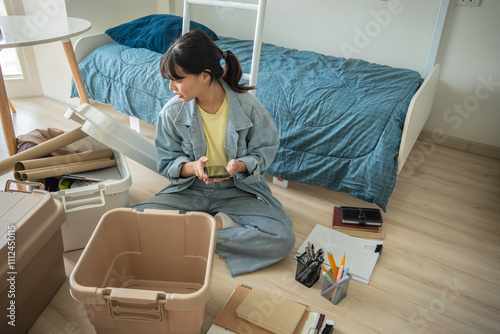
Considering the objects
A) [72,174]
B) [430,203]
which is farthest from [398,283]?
[72,174]

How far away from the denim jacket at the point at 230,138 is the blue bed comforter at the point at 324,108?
1.09 ft

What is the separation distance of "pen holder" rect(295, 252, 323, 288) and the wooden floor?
24mm

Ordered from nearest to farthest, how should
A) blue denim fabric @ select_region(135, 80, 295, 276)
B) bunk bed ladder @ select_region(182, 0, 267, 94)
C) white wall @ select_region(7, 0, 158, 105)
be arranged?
blue denim fabric @ select_region(135, 80, 295, 276)
bunk bed ladder @ select_region(182, 0, 267, 94)
white wall @ select_region(7, 0, 158, 105)

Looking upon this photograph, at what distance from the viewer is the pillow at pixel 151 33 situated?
2318mm

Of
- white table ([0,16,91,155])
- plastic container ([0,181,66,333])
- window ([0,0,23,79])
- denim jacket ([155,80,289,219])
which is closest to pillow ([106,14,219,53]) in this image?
white table ([0,16,91,155])

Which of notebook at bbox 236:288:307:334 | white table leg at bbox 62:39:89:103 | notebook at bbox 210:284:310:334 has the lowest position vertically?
notebook at bbox 210:284:310:334

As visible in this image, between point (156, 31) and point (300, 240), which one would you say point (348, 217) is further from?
point (156, 31)

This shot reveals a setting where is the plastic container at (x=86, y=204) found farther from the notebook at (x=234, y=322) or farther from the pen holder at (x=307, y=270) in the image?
the pen holder at (x=307, y=270)

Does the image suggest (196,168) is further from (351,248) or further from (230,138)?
(351,248)

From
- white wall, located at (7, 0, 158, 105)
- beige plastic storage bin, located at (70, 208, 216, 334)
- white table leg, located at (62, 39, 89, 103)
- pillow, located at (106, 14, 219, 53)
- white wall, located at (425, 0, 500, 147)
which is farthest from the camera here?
white wall, located at (7, 0, 158, 105)

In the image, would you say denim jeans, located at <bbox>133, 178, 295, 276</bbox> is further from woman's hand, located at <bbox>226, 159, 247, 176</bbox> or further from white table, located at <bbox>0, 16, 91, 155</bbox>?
white table, located at <bbox>0, 16, 91, 155</bbox>

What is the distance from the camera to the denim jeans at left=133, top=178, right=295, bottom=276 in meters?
1.44

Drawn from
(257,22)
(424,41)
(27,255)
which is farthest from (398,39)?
(27,255)

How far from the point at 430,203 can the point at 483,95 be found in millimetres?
816
